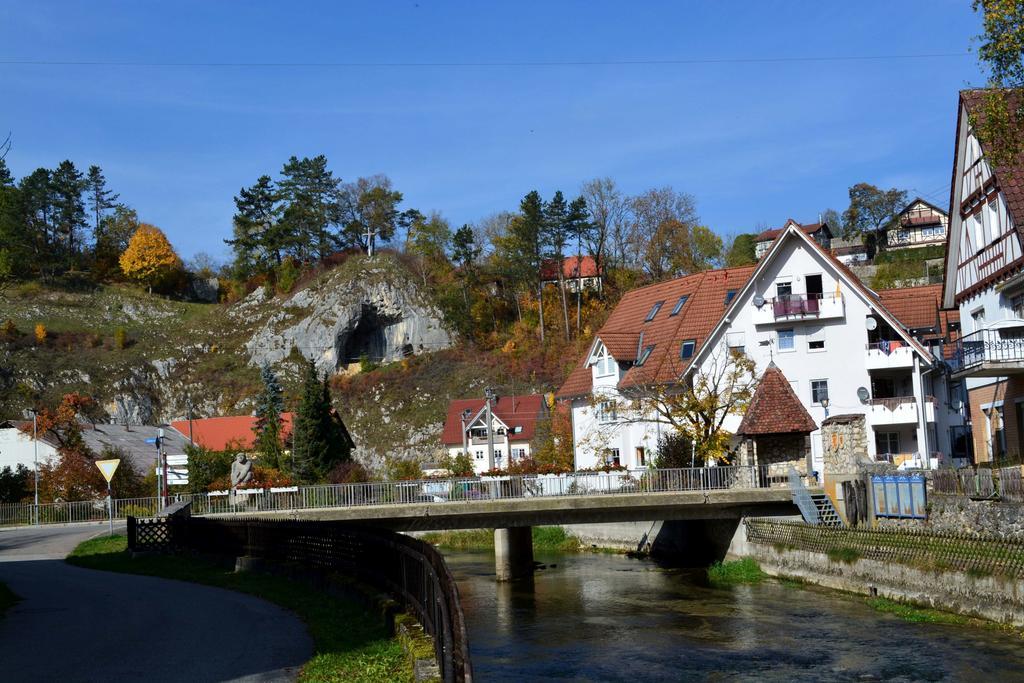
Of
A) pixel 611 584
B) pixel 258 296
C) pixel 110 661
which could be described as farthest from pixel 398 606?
pixel 258 296

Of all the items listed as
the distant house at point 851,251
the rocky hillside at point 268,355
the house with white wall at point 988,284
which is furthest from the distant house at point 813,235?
the house with white wall at point 988,284

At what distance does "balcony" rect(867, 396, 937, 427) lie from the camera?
4922cm

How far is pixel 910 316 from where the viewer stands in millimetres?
54188

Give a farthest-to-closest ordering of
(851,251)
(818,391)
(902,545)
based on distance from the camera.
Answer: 1. (851,251)
2. (818,391)
3. (902,545)

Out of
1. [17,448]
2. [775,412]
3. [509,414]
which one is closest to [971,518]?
[775,412]

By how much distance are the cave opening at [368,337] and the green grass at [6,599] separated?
91140 millimetres

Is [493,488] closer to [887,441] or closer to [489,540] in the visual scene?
[489,540]

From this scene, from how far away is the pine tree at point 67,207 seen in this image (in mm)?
139375

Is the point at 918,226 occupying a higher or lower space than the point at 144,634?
higher

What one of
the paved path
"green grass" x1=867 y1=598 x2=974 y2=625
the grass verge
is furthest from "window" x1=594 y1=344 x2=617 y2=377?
the paved path

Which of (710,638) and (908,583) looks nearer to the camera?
(710,638)

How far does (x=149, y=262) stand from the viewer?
138 metres

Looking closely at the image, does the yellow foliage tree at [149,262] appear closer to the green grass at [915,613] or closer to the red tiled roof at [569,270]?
the red tiled roof at [569,270]

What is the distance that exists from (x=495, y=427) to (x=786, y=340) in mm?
39525
